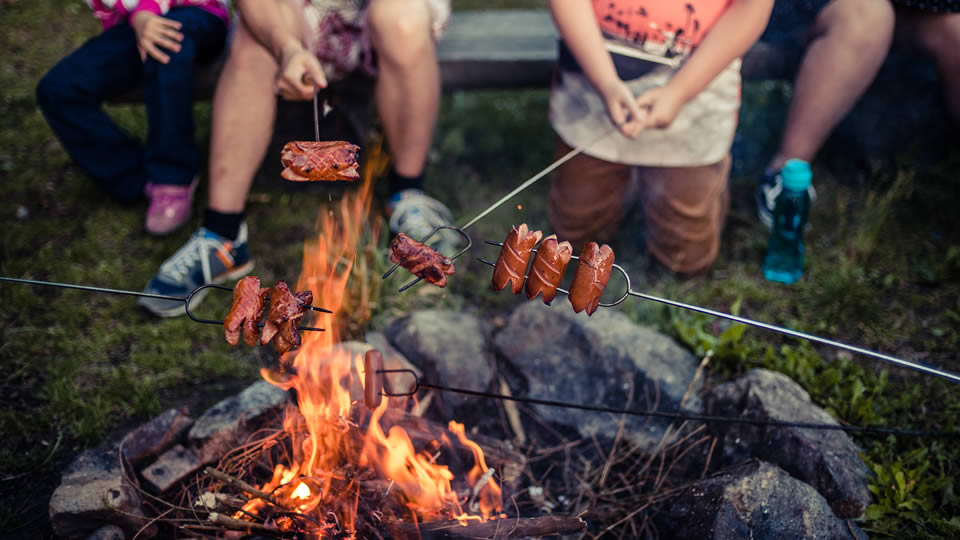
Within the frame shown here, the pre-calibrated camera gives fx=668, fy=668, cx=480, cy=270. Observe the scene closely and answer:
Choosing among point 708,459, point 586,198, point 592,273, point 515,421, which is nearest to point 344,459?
point 515,421

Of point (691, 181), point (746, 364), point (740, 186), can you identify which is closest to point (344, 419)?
point (746, 364)

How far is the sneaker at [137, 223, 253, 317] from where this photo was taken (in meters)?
3.30

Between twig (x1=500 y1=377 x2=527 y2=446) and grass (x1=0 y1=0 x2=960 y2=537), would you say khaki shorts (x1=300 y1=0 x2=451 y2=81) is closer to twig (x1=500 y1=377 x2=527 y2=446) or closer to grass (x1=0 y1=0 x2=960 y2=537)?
grass (x1=0 y1=0 x2=960 y2=537)

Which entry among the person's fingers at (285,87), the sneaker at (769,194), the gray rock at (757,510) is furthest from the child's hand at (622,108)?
the gray rock at (757,510)

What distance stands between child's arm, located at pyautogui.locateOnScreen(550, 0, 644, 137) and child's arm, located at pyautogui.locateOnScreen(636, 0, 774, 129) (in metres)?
0.13

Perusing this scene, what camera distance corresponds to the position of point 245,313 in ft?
6.81

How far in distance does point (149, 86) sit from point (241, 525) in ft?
8.37

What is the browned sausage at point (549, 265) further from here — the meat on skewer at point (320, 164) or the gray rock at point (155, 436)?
the gray rock at point (155, 436)

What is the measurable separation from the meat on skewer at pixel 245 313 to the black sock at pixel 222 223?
4.98ft

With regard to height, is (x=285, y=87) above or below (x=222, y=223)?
above

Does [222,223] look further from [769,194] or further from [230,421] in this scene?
[769,194]

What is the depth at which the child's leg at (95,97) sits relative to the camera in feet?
11.6

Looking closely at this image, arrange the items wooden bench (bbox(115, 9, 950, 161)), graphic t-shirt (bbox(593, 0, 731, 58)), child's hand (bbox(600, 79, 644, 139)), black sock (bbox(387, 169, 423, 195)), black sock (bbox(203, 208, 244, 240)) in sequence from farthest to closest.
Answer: wooden bench (bbox(115, 9, 950, 161)) → black sock (bbox(387, 169, 423, 195)) → black sock (bbox(203, 208, 244, 240)) → graphic t-shirt (bbox(593, 0, 731, 58)) → child's hand (bbox(600, 79, 644, 139))

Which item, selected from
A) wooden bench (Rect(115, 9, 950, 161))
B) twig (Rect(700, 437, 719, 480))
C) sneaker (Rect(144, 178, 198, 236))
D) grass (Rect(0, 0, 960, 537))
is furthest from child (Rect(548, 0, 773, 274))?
sneaker (Rect(144, 178, 198, 236))
